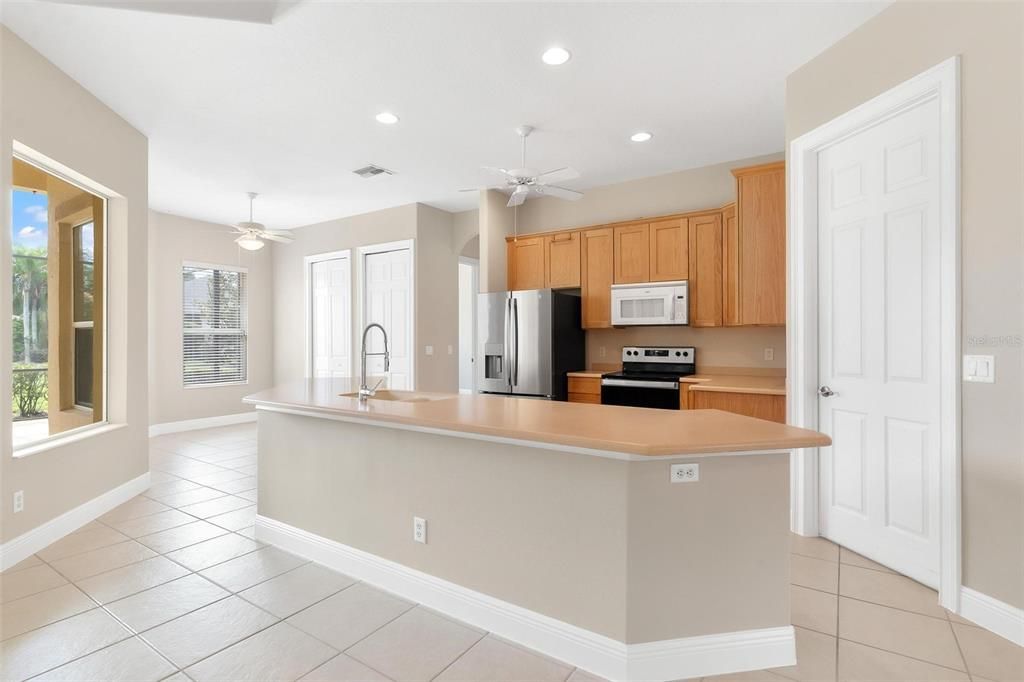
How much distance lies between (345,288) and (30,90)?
416 cm

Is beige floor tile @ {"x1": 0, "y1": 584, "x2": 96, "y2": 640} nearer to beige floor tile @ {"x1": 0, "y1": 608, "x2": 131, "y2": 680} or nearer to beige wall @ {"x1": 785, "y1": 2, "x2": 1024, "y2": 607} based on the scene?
beige floor tile @ {"x1": 0, "y1": 608, "x2": 131, "y2": 680}

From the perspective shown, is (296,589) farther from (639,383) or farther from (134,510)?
(639,383)

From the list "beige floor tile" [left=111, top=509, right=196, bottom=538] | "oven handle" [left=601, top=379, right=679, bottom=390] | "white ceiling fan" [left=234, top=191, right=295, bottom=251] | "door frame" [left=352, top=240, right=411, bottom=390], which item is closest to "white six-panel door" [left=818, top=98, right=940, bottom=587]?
"oven handle" [left=601, top=379, right=679, bottom=390]

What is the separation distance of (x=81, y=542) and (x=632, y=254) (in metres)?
4.63

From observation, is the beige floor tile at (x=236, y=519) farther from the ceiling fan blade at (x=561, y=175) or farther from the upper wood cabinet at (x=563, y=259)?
the upper wood cabinet at (x=563, y=259)

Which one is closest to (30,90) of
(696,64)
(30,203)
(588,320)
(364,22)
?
(30,203)

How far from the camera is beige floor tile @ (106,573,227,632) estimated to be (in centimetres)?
219

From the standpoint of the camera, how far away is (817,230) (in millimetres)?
3064

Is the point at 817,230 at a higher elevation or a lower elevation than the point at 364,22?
lower

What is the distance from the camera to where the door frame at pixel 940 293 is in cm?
220

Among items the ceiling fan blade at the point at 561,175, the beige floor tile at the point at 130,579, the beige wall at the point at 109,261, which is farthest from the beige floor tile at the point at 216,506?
the ceiling fan blade at the point at 561,175

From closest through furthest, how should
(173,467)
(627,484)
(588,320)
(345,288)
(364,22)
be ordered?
(627,484) < (364,22) < (173,467) < (588,320) < (345,288)

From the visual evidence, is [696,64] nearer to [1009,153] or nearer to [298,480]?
[1009,153]

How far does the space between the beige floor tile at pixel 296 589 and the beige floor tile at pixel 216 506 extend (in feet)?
4.25
